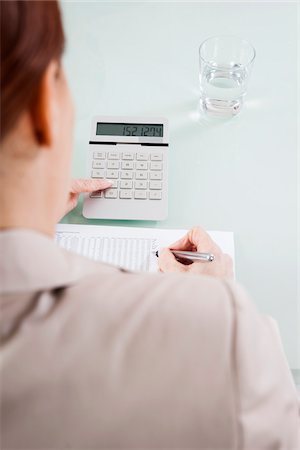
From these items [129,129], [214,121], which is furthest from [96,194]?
[214,121]

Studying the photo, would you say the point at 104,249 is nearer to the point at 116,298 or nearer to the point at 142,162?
the point at 142,162

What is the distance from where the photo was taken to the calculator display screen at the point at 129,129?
707 mm

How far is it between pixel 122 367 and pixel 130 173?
0.44 meters

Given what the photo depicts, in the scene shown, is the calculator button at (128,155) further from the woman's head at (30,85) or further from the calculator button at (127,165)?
the woman's head at (30,85)

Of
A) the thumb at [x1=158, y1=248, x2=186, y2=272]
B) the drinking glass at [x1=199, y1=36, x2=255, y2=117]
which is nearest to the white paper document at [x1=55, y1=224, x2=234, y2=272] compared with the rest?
the thumb at [x1=158, y1=248, x2=186, y2=272]

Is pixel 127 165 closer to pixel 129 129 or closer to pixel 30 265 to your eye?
pixel 129 129

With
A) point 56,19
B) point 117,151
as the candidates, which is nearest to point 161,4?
point 117,151

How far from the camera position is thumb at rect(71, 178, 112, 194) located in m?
0.64

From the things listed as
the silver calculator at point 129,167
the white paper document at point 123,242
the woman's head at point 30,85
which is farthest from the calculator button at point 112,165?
the woman's head at point 30,85

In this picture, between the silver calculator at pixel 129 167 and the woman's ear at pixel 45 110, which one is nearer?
the woman's ear at pixel 45 110

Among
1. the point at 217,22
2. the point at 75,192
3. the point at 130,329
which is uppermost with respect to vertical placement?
the point at 217,22

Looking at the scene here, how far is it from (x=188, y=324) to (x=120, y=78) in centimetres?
62

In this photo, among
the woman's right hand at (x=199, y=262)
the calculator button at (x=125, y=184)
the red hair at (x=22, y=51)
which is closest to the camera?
the red hair at (x=22, y=51)

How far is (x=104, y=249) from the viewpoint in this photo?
622 mm
